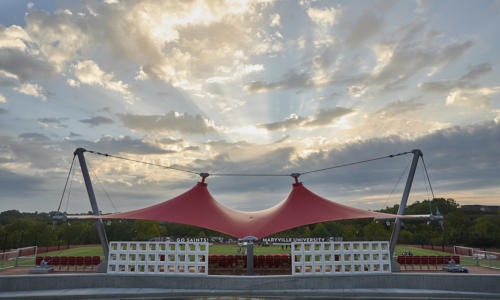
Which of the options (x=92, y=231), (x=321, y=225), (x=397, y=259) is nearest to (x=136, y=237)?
(x=92, y=231)

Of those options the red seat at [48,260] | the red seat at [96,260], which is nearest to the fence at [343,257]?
the red seat at [96,260]

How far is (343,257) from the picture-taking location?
1299 centimetres

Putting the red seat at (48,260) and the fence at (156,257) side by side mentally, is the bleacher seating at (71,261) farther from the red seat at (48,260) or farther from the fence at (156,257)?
the fence at (156,257)

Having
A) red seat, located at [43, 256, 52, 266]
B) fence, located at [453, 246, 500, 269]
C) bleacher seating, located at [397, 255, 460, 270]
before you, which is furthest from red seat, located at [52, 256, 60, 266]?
fence, located at [453, 246, 500, 269]

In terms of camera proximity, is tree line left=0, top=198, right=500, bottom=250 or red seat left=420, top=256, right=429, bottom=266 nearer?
red seat left=420, top=256, right=429, bottom=266

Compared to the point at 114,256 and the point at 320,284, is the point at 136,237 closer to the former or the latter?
the point at 114,256

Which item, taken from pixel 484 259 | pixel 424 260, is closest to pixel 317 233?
pixel 484 259

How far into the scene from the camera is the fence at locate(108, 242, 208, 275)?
12.9 meters

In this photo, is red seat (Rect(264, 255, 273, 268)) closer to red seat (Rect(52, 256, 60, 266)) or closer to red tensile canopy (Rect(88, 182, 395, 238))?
red tensile canopy (Rect(88, 182, 395, 238))

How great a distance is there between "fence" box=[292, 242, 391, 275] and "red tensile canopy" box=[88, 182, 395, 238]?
→ 1072 millimetres

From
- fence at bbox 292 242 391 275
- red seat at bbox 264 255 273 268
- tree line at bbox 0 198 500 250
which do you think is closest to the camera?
fence at bbox 292 242 391 275

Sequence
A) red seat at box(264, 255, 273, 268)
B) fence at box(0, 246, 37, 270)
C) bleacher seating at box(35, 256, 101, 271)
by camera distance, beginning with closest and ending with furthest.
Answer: bleacher seating at box(35, 256, 101, 271), red seat at box(264, 255, 273, 268), fence at box(0, 246, 37, 270)

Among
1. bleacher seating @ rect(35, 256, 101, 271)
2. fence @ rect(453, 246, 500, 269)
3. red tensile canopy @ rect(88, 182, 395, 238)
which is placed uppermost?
red tensile canopy @ rect(88, 182, 395, 238)

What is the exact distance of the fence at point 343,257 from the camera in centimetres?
1283
